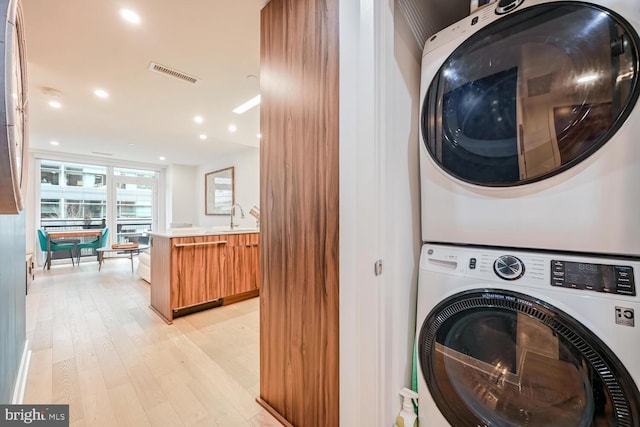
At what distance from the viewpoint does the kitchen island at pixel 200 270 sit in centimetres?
263

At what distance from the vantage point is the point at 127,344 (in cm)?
218

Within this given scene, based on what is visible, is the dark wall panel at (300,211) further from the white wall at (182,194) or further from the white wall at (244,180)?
the white wall at (182,194)

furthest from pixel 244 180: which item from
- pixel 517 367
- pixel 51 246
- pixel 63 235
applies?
pixel 517 367

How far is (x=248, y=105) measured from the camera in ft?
10.2

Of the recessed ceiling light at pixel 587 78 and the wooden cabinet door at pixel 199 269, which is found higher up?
the recessed ceiling light at pixel 587 78

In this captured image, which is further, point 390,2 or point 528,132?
point 390,2

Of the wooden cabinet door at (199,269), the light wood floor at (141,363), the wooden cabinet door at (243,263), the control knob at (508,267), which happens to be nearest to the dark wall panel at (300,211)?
the light wood floor at (141,363)

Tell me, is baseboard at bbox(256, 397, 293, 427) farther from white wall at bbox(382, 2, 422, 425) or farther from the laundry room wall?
white wall at bbox(382, 2, 422, 425)

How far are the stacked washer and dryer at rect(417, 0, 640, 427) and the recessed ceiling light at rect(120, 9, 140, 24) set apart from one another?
6.07 feet

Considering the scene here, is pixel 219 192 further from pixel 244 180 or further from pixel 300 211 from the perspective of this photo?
pixel 300 211

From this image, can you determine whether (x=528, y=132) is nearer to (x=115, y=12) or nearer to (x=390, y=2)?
(x=390, y=2)

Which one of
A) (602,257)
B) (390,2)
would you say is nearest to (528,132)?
(602,257)

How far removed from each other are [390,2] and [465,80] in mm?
416

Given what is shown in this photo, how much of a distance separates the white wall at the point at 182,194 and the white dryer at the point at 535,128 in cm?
692
